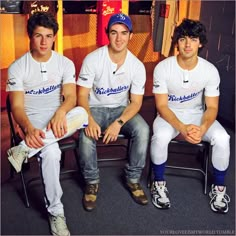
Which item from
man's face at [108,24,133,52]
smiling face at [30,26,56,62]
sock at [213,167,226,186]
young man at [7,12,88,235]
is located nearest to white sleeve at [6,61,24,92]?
young man at [7,12,88,235]

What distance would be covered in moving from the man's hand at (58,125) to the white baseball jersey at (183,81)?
644 millimetres

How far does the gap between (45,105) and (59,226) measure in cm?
75

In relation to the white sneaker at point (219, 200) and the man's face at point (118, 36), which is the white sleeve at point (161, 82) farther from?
the white sneaker at point (219, 200)

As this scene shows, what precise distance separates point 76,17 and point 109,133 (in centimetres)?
235

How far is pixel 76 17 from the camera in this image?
4.07 metres

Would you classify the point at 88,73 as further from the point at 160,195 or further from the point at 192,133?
the point at 160,195

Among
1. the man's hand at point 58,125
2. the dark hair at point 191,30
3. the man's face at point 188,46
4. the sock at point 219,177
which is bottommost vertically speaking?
the sock at point 219,177

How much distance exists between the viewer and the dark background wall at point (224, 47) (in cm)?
340

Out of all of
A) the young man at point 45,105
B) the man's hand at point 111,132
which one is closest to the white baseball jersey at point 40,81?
the young man at point 45,105

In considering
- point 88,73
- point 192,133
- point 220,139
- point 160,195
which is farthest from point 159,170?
point 88,73

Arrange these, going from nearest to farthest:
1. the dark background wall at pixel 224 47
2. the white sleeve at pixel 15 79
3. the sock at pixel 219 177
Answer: the white sleeve at pixel 15 79
the sock at pixel 219 177
the dark background wall at pixel 224 47

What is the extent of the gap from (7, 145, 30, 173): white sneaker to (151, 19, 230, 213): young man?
0.77 metres

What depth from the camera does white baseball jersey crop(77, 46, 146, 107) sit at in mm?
2232

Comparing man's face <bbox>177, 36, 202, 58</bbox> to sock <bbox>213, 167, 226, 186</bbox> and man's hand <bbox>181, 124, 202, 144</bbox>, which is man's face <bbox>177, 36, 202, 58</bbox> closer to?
man's hand <bbox>181, 124, 202, 144</bbox>
